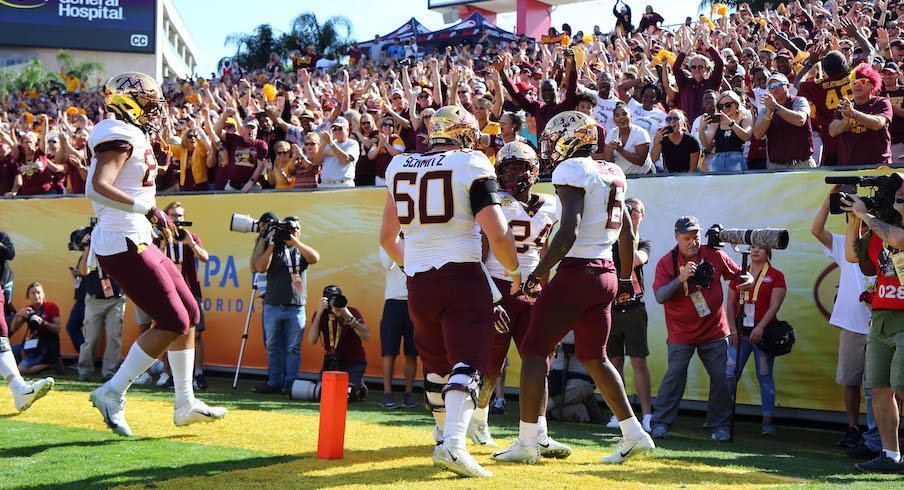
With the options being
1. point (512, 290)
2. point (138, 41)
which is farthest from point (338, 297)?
point (138, 41)

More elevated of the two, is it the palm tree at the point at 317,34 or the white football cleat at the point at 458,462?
the palm tree at the point at 317,34

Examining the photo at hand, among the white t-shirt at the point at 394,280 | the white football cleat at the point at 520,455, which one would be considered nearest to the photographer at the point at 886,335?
the white football cleat at the point at 520,455

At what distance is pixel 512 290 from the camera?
625 cm

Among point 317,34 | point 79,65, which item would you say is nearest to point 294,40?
point 317,34

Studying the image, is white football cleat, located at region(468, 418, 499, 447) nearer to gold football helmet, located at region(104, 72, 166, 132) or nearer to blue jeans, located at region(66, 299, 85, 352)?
gold football helmet, located at region(104, 72, 166, 132)

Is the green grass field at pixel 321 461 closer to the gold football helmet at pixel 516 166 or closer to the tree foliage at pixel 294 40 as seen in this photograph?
the gold football helmet at pixel 516 166

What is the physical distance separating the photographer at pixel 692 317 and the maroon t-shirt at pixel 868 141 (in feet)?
5.68

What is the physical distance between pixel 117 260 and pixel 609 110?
6.80 meters

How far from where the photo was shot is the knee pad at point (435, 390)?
232 inches

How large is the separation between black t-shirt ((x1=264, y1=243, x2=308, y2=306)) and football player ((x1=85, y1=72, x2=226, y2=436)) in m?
3.89

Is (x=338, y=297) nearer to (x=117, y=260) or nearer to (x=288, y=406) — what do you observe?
(x=288, y=406)

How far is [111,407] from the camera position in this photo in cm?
672

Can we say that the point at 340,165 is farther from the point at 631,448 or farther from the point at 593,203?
the point at 631,448

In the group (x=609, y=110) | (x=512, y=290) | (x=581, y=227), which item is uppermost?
(x=609, y=110)
